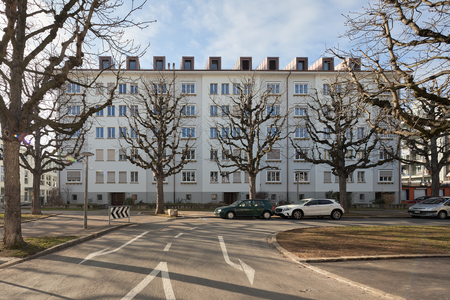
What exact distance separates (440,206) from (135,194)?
113 feet

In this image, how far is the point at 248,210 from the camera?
23.8 metres

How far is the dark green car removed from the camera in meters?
23.6

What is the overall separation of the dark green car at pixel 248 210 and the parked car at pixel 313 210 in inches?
43.4

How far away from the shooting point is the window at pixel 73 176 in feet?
146

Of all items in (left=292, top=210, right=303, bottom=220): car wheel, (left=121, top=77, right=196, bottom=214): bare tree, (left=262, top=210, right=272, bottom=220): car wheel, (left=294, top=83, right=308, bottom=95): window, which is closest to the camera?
(left=292, top=210, right=303, bottom=220): car wheel

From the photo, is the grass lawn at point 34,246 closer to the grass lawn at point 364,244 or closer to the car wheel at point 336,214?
the grass lawn at point 364,244

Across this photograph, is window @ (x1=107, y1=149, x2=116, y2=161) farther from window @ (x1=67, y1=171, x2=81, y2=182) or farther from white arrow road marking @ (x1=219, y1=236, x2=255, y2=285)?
white arrow road marking @ (x1=219, y1=236, x2=255, y2=285)

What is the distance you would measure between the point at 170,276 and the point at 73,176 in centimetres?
4251

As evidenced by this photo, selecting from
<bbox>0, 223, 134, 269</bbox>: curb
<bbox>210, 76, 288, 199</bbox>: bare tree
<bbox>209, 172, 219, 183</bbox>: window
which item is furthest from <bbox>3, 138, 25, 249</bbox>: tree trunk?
<bbox>209, 172, 219, 183</bbox>: window

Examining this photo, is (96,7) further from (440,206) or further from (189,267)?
(440,206)

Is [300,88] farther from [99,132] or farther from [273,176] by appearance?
[99,132]

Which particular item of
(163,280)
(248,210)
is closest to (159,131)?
(248,210)

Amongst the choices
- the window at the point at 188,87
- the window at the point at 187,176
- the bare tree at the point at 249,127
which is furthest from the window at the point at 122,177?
the window at the point at 188,87

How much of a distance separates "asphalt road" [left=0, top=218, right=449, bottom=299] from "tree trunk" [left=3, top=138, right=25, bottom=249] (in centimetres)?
142
